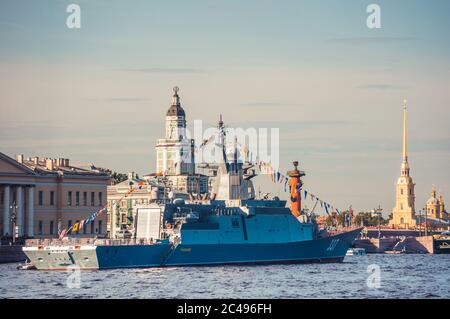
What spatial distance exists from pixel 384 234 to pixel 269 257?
87.0 m

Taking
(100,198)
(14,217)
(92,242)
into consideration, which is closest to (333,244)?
(92,242)

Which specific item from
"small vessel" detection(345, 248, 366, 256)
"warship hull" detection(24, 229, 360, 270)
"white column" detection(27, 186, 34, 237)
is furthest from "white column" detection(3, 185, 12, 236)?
"small vessel" detection(345, 248, 366, 256)

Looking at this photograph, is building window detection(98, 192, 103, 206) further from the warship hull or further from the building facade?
the warship hull

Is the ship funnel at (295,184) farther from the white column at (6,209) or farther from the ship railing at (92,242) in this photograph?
the ship railing at (92,242)

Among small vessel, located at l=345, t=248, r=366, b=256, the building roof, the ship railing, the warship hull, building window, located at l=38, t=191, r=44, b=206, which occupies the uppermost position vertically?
the building roof

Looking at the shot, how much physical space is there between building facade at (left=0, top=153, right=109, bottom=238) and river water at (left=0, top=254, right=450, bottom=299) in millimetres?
20573

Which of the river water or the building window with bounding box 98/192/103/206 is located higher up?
the building window with bounding box 98/192/103/206

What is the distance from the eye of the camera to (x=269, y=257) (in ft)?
266

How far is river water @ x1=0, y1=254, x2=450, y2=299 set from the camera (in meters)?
51.5

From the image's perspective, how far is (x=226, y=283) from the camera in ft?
194

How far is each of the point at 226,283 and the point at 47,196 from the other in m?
45.7

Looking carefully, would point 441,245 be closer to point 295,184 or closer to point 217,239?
point 295,184
